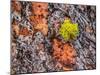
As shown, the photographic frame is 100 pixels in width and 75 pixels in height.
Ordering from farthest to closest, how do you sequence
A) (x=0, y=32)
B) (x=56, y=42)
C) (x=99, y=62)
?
1. (x=99, y=62)
2. (x=56, y=42)
3. (x=0, y=32)

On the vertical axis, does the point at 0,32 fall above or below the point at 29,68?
above

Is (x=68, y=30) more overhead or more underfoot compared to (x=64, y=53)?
more overhead

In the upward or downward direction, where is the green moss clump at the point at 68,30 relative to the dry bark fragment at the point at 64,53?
upward

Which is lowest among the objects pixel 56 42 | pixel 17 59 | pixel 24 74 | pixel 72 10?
pixel 24 74

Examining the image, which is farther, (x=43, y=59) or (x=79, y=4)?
(x=79, y=4)

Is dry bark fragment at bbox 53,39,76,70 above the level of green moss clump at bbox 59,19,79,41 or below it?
below

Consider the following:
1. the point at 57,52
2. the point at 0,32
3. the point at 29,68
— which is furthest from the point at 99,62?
the point at 0,32

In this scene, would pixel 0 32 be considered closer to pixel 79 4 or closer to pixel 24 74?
pixel 24 74

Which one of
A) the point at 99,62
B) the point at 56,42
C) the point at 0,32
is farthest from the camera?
the point at 99,62
